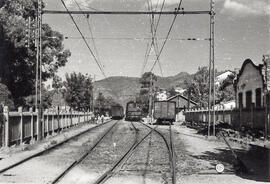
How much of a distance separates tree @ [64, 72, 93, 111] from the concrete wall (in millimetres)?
31196

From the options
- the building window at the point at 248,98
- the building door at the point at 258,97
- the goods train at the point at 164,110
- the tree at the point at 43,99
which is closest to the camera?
the building door at the point at 258,97

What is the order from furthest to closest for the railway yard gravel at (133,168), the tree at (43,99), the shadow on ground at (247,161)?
the tree at (43,99) < the shadow on ground at (247,161) < the railway yard gravel at (133,168)

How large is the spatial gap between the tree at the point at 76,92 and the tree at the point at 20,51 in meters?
23.4

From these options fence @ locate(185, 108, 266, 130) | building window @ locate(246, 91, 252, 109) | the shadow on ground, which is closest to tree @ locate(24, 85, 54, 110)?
fence @ locate(185, 108, 266, 130)

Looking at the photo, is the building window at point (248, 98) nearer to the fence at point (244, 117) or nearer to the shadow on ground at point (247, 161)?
the fence at point (244, 117)

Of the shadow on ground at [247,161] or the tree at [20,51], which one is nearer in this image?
the shadow on ground at [247,161]

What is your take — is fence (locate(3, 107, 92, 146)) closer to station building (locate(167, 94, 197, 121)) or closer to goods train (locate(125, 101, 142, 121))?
goods train (locate(125, 101, 142, 121))

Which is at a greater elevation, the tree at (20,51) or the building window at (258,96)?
the tree at (20,51)

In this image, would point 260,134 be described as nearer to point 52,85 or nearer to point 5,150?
point 5,150

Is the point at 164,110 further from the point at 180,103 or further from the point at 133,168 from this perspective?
the point at 180,103

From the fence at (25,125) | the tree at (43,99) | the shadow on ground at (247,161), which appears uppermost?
the tree at (43,99)

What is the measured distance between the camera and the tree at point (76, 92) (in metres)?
59.1

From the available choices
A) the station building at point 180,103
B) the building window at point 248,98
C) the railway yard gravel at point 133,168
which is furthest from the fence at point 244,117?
the station building at point 180,103

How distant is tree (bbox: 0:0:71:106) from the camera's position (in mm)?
27609
